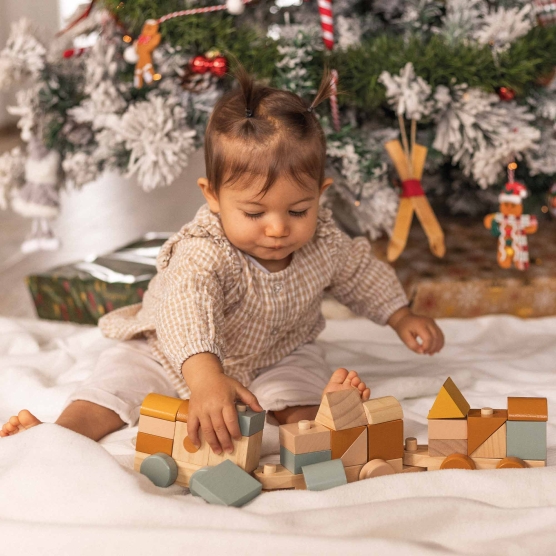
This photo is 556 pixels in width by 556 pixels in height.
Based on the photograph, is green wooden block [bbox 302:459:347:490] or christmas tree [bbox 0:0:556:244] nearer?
green wooden block [bbox 302:459:347:490]

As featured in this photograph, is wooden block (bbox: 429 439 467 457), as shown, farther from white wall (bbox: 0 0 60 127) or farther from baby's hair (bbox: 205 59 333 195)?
white wall (bbox: 0 0 60 127)

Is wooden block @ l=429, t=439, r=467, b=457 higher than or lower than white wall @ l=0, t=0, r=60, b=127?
lower

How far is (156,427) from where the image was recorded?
0.79 m

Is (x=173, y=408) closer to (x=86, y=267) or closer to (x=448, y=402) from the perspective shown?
(x=448, y=402)

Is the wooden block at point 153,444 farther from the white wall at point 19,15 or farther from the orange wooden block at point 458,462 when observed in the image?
the white wall at point 19,15

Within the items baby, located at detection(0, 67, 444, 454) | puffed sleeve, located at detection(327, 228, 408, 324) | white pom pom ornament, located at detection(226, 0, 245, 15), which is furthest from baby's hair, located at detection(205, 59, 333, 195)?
white pom pom ornament, located at detection(226, 0, 245, 15)

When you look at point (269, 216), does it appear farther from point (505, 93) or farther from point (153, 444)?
Answer: point (505, 93)

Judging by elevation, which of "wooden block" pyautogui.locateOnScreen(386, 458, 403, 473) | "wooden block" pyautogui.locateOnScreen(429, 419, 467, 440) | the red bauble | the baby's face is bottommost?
"wooden block" pyautogui.locateOnScreen(386, 458, 403, 473)

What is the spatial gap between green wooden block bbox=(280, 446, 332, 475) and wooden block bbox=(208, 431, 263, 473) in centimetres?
3

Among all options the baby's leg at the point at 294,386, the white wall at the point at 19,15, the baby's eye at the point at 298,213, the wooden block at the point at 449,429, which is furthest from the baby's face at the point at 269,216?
the white wall at the point at 19,15

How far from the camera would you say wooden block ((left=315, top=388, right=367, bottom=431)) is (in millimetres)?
746

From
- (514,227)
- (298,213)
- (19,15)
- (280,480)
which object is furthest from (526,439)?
(19,15)

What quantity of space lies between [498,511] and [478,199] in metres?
1.19

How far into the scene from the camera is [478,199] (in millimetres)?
1777
